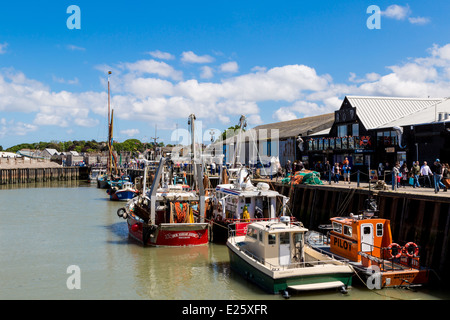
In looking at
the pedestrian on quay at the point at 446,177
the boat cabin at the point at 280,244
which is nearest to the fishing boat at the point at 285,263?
Answer: the boat cabin at the point at 280,244

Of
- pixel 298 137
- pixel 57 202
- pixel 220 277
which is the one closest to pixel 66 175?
pixel 57 202

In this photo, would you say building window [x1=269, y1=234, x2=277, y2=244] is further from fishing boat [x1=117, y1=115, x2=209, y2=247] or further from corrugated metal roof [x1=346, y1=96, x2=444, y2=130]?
corrugated metal roof [x1=346, y1=96, x2=444, y2=130]

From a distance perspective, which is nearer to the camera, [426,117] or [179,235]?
[179,235]

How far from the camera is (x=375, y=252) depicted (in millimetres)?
19219

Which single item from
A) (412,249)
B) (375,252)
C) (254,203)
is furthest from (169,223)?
(412,249)

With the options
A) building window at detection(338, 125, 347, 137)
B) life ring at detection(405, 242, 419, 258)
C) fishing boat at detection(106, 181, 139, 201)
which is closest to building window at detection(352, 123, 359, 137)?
building window at detection(338, 125, 347, 137)

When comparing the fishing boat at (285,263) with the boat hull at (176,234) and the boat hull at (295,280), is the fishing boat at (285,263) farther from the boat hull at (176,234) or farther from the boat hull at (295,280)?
the boat hull at (176,234)

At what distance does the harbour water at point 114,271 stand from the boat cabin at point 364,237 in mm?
1453

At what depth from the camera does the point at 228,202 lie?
2970 centimetres

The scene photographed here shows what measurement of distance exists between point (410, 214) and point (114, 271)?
1594cm

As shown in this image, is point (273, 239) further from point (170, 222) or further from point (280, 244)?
point (170, 222)

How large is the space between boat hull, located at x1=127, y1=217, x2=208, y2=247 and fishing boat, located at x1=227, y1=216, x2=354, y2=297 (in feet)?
19.7

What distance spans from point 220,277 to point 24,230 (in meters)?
20.5
